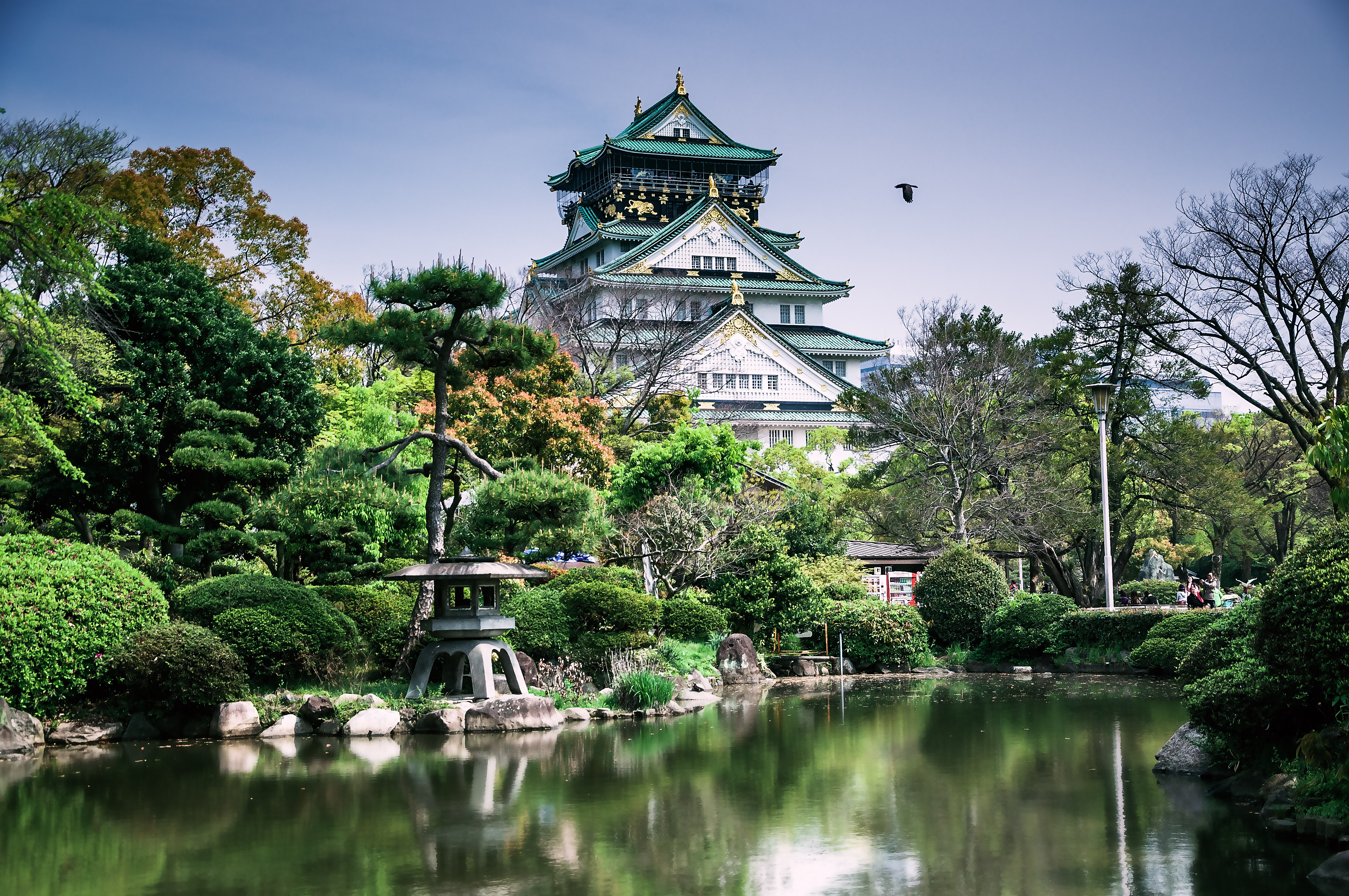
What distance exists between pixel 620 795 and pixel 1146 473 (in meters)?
20.4

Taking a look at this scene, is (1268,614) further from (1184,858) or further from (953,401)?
(953,401)

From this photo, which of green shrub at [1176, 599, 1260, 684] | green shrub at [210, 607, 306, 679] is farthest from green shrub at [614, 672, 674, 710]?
green shrub at [1176, 599, 1260, 684]

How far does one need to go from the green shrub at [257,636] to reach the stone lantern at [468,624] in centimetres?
148

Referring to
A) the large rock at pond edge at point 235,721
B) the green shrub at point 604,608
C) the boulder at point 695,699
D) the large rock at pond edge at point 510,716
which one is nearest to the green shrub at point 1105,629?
the boulder at point 695,699

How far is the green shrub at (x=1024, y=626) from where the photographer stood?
73.2ft

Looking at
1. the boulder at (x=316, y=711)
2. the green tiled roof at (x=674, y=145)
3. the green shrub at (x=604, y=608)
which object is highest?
the green tiled roof at (x=674, y=145)

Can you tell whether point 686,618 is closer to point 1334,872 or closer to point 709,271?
point 1334,872

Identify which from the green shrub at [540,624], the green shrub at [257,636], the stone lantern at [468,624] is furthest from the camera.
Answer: the green shrub at [540,624]

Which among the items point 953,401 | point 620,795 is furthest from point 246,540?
point 953,401

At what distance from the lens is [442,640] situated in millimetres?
15289

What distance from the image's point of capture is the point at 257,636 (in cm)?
1458

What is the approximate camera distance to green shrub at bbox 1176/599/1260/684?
9938 millimetres

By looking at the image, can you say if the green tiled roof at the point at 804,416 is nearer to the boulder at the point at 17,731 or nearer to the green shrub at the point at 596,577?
the green shrub at the point at 596,577

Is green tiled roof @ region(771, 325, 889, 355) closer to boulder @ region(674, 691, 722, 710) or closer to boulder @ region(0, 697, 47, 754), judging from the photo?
boulder @ region(674, 691, 722, 710)
